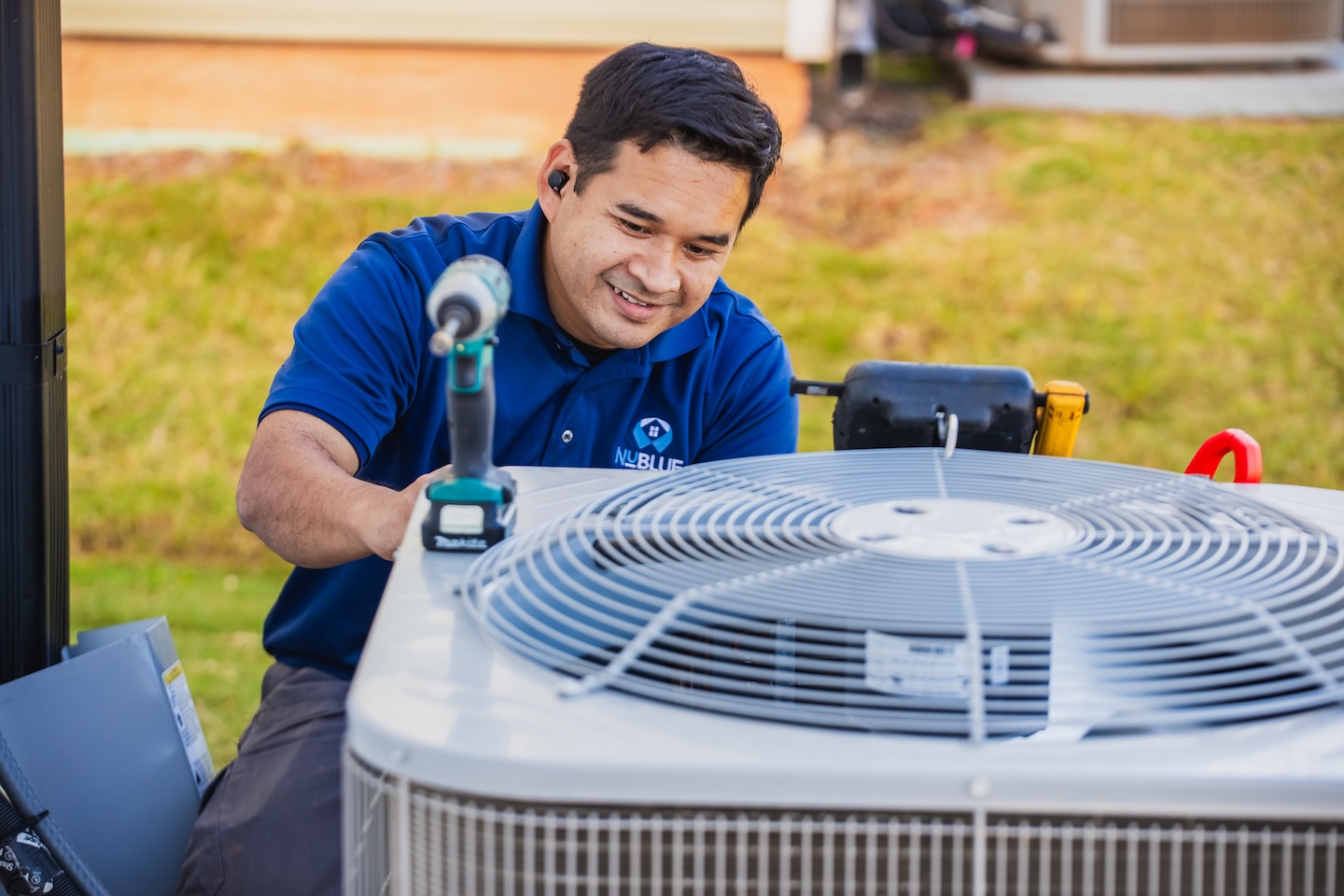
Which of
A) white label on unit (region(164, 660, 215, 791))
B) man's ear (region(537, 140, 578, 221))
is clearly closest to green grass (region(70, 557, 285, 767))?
white label on unit (region(164, 660, 215, 791))

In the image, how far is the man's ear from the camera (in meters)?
1.92

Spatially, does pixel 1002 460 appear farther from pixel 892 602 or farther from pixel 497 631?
pixel 497 631

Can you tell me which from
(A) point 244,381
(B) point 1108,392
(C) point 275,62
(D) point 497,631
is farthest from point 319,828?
(C) point 275,62

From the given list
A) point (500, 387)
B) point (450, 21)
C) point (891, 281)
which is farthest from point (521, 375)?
point (450, 21)

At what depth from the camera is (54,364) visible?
1863 mm

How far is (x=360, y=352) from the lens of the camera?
5.93ft

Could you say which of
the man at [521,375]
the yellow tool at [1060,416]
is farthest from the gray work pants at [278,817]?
the yellow tool at [1060,416]

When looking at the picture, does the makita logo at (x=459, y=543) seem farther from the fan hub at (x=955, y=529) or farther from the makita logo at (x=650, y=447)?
the makita logo at (x=650, y=447)

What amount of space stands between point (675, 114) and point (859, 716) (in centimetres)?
103

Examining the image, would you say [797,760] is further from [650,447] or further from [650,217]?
[650,447]

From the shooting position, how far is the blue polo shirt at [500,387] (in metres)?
1.80

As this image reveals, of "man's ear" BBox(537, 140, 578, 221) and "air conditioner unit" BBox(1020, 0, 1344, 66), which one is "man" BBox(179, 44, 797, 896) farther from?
"air conditioner unit" BBox(1020, 0, 1344, 66)

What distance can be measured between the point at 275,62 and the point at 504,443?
4529mm

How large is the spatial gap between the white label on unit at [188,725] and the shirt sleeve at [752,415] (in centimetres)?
83
